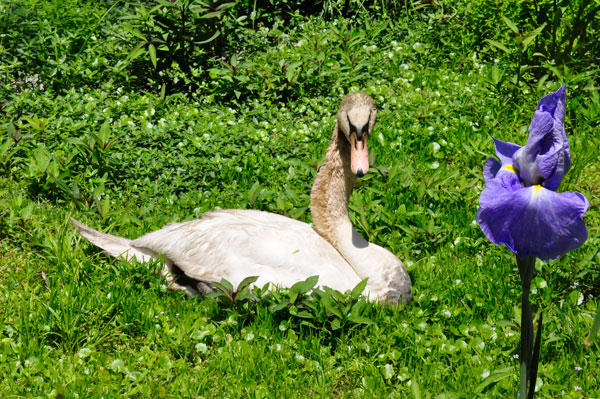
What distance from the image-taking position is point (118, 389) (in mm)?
3412

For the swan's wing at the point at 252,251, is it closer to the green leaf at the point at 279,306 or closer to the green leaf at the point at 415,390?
the green leaf at the point at 279,306

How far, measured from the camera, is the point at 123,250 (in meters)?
4.52

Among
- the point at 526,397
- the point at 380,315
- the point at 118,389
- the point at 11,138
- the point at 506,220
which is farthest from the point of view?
the point at 11,138

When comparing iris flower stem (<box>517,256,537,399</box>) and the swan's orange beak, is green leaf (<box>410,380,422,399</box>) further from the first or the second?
the swan's orange beak

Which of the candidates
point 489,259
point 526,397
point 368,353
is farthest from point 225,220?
point 526,397

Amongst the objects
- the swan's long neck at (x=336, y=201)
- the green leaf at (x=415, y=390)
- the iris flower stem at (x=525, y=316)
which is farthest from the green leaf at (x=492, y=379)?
the swan's long neck at (x=336, y=201)

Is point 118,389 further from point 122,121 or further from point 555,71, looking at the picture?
point 555,71

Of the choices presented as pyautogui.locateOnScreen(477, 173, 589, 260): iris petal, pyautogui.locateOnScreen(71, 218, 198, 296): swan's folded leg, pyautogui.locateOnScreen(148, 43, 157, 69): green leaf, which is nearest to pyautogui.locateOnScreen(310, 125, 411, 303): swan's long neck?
pyautogui.locateOnScreen(71, 218, 198, 296): swan's folded leg

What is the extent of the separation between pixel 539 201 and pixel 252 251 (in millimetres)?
2595

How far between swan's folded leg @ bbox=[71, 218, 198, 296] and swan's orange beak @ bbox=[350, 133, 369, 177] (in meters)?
1.34

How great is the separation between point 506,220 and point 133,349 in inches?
103

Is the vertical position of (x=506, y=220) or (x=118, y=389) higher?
(x=506, y=220)

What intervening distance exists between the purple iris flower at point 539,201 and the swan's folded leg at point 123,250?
2.88m

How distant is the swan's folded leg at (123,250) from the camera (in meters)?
4.42
